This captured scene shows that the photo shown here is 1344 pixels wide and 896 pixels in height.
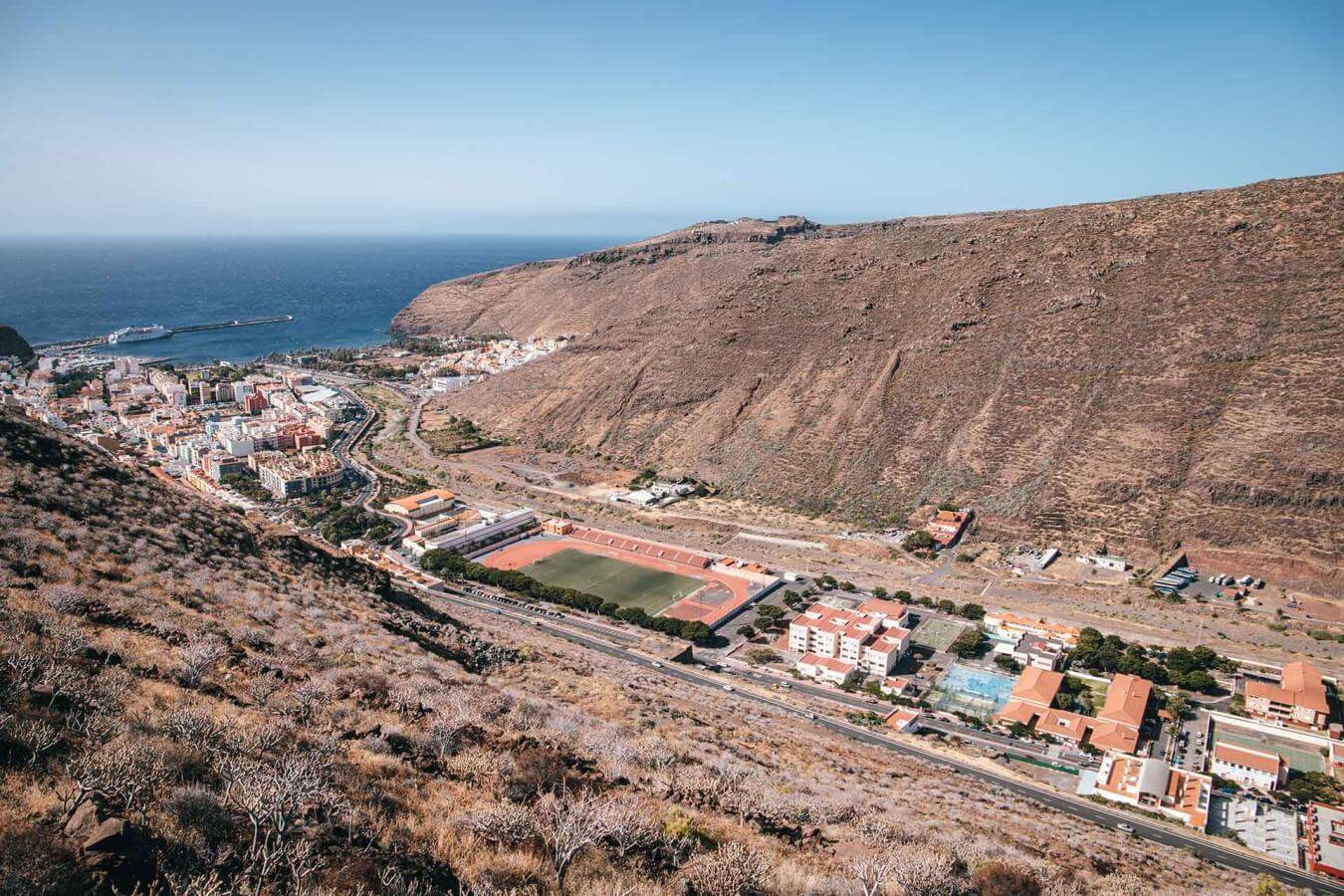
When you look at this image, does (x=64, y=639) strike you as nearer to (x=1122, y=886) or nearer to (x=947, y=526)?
(x=1122, y=886)

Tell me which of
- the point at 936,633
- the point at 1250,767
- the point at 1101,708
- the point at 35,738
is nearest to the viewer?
the point at 35,738

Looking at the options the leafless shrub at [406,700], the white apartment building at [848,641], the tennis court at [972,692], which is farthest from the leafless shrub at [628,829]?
the white apartment building at [848,641]

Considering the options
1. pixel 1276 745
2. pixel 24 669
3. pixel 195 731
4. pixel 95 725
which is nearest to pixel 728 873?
pixel 195 731

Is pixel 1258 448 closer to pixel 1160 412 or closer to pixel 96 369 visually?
pixel 1160 412

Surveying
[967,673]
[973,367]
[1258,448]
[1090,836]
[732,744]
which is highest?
[973,367]

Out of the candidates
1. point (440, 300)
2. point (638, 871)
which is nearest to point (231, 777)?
point (638, 871)

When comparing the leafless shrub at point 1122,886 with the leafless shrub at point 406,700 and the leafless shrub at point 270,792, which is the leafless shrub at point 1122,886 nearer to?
the leafless shrub at point 406,700
